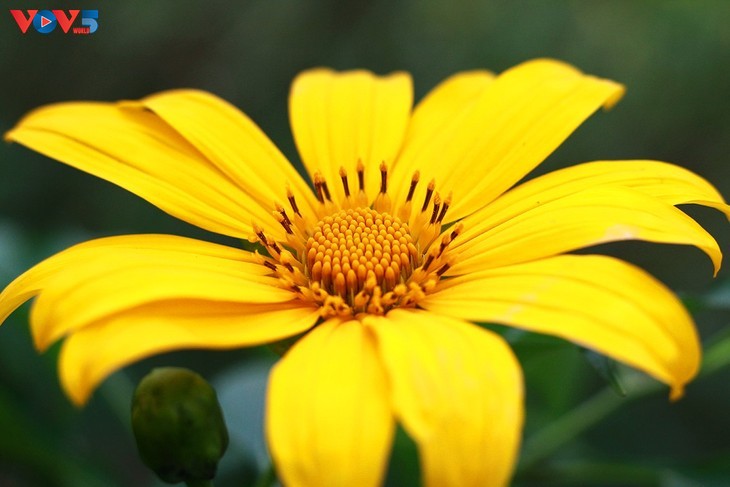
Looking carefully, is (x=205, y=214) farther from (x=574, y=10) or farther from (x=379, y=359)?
(x=574, y=10)

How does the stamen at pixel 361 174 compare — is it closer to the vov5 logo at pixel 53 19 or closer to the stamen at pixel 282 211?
the stamen at pixel 282 211

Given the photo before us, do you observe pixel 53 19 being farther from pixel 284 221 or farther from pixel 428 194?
pixel 428 194

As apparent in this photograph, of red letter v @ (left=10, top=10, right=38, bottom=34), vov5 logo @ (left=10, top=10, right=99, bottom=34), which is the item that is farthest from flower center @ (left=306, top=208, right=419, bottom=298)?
red letter v @ (left=10, top=10, right=38, bottom=34)

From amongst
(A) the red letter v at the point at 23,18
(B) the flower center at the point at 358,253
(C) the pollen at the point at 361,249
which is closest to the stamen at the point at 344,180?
(C) the pollen at the point at 361,249

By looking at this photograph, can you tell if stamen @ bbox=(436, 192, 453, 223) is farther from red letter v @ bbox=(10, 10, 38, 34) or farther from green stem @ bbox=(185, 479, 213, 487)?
red letter v @ bbox=(10, 10, 38, 34)

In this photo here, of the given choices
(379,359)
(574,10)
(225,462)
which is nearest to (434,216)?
(379,359)

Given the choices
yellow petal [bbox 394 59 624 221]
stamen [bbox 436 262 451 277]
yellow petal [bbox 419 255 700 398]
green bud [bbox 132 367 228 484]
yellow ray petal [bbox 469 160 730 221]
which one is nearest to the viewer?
yellow petal [bbox 419 255 700 398]
